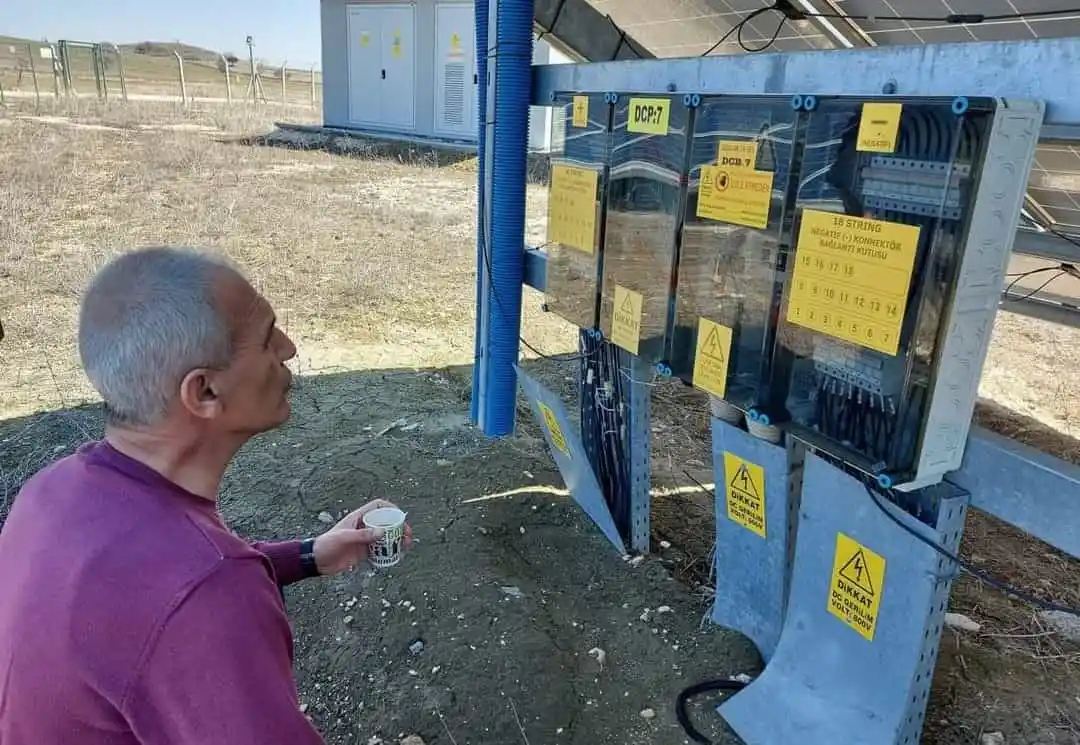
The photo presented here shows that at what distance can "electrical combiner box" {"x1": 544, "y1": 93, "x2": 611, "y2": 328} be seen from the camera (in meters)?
2.60

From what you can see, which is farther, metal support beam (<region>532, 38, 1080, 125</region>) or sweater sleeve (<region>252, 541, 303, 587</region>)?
sweater sleeve (<region>252, 541, 303, 587</region>)

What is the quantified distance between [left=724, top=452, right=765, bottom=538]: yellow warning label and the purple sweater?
152 cm

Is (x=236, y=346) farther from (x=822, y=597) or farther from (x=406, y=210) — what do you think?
(x=406, y=210)

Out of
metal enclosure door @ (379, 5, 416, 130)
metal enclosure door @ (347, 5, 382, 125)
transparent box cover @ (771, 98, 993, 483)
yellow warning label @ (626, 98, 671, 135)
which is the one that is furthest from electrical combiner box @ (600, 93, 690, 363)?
metal enclosure door @ (347, 5, 382, 125)

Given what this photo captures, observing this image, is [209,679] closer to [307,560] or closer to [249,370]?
[249,370]

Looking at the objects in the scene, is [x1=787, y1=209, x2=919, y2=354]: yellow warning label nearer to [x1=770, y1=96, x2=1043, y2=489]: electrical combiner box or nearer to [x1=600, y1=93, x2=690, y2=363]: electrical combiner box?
[x1=770, y1=96, x2=1043, y2=489]: electrical combiner box

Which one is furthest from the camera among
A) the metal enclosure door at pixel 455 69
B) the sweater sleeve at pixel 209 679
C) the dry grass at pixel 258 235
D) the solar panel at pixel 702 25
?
the metal enclosure door at pixel 455 69

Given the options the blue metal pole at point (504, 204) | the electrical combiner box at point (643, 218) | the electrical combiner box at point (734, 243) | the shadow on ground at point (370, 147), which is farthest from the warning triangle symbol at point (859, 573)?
the shadow on ground at point (370, 147)

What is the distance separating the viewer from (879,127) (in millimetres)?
1574

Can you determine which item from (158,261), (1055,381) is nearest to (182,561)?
(158,261)

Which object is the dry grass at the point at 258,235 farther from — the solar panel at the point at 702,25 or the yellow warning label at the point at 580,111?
the yellow warning label at the point at 580,111

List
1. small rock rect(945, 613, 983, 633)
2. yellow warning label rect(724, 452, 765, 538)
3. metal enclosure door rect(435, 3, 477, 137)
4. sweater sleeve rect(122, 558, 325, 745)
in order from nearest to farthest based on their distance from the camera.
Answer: sweater sleeve rect(122, 558, 325, 745), yellow warning label rect(724, 452, 765, 538), small rock rect(945, 613, 983, 633), metal enclosure door rect(435, 3, 477, 137)

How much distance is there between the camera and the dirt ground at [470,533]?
2416mm

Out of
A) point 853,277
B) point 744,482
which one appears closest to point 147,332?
point 853,277
